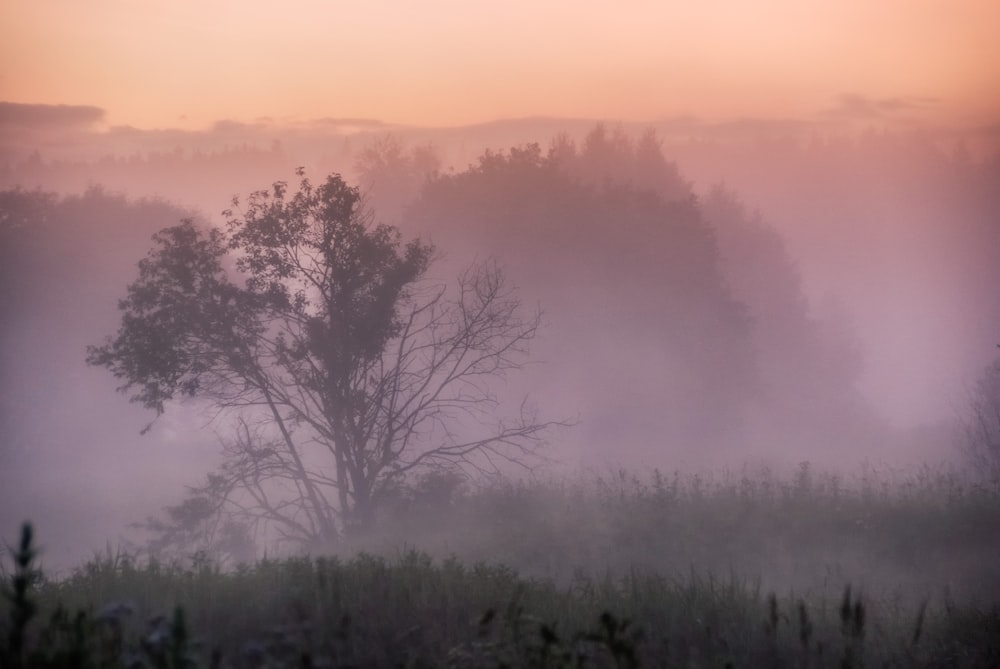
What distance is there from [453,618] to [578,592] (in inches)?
152

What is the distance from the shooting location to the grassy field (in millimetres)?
5344

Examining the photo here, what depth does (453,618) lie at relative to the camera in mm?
8062

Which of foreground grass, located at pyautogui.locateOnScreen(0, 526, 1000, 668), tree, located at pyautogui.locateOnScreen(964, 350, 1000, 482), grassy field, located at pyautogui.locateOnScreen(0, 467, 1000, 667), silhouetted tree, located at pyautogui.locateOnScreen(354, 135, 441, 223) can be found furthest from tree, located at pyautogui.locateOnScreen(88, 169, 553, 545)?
silhouetted tree, located at pyautogui.locateOnScreen(354, 135, 441, 223)

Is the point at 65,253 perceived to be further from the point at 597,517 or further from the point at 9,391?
the point at 597,517

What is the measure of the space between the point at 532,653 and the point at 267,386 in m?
15.5

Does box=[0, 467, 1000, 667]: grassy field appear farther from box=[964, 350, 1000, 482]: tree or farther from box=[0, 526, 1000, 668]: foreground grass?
box=[964, 350, 1000, 482]: tree

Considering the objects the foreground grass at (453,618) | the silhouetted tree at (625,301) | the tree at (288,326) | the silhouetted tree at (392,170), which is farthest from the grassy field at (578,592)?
the silhouetted tree at (392,170)

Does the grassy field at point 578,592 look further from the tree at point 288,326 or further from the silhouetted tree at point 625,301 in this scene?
the silhouetted tree at point 625,301

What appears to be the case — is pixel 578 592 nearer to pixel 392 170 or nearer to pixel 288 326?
pixel 288 326

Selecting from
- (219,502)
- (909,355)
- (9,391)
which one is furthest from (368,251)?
(909,355)

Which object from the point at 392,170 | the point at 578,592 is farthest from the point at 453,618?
the point at 392,170

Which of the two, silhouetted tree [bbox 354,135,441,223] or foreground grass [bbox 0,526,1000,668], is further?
silhouetted tree [bbox 354,135,441,223]

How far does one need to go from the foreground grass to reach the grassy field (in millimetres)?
28

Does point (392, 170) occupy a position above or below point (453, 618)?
above
